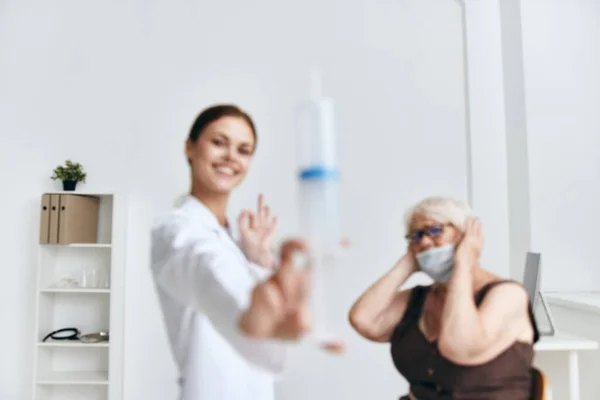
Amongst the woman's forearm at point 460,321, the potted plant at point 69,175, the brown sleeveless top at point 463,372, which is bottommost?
the brown sleeveless top at point 463,372

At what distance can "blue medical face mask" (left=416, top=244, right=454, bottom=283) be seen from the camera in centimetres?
152

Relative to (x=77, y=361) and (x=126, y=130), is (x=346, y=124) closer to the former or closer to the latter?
(x=126, y=130)

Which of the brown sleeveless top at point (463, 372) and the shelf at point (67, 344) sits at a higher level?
the brown sleeveless top at point (463, 372)

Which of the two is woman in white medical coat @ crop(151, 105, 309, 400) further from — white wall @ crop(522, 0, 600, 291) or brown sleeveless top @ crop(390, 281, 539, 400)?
Answer: white wall @ crop(522, 0, 600, 291)

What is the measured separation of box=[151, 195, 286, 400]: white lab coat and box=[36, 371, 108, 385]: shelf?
259cm

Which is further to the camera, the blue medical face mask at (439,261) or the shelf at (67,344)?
the shelf at (67,344)

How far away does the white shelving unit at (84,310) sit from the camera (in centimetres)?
386

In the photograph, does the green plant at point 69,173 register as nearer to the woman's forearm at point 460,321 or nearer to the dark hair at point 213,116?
the dark hair at point 213,116

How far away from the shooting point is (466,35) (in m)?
4.23

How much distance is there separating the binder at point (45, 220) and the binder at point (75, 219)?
0.08 metres

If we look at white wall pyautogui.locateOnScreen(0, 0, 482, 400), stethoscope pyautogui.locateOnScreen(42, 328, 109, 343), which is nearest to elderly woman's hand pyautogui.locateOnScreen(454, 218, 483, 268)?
white wall pyautogui.locateOnScreen(0, 0, 482, 400)

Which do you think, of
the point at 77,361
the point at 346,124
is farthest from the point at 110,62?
the point at 77,361

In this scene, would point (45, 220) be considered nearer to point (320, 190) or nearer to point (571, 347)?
point (571, 347)

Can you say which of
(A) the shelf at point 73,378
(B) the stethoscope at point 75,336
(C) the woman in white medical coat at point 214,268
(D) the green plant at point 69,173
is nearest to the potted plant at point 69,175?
(D) the green plant at point 69,173
